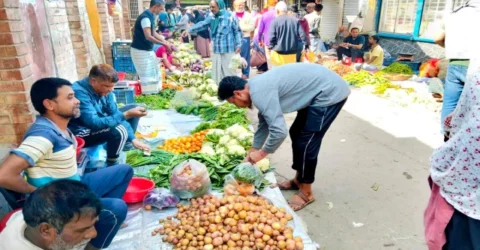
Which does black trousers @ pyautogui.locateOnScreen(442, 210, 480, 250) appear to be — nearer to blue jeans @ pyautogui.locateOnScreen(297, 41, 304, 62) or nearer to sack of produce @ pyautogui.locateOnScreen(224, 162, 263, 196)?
sack of produce @ pyautogui.locateOnScreen(224, 162, 263, 196)

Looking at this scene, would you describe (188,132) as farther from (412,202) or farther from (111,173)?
(412,202)

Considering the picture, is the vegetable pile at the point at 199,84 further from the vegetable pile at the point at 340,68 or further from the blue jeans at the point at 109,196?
the blue jeans at the point at 109,196

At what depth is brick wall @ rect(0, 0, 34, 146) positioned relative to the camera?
2.62 m

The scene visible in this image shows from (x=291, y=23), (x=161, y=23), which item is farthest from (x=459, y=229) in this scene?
(x=161, y=23)

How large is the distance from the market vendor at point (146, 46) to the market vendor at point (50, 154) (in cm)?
400

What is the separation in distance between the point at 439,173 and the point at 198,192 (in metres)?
1.96

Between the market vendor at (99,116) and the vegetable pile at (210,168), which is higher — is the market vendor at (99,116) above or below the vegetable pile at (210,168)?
above

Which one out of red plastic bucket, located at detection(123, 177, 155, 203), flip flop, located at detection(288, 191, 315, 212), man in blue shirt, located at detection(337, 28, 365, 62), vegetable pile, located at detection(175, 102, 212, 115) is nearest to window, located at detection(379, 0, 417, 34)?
man in blue shirt, located at detection(337, 28, 365, 62)

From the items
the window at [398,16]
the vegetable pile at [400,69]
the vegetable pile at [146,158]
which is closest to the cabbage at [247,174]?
the vegetable pile at [146,158]

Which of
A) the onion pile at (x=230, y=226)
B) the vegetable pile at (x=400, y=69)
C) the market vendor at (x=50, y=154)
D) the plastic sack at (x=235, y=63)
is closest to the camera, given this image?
the market vendor at (x=50, y=154)

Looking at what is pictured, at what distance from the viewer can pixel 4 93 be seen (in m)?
2.70

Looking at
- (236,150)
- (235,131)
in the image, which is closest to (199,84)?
(235,131)

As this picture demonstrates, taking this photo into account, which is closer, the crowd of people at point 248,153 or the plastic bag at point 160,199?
the crowd of people at point 248,153

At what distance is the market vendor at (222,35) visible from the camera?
6562 mm
